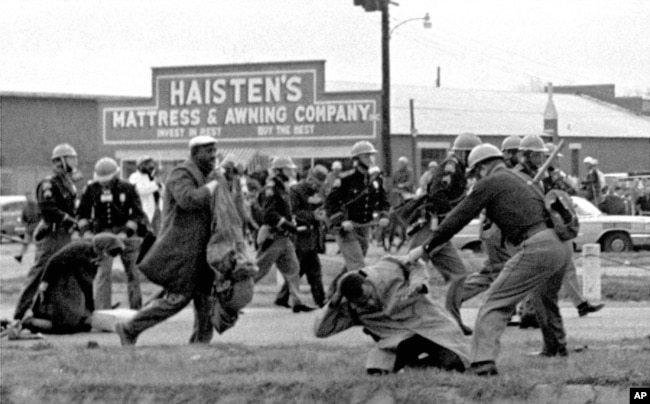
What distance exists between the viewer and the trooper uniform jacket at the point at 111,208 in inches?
619

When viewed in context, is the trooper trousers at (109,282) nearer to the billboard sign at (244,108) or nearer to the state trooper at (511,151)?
the state trooper at (511,151)

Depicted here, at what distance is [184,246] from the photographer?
11477 mm

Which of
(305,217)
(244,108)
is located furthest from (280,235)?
(244,108)

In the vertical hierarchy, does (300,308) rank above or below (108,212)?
below

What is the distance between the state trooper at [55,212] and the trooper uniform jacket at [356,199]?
3.05 m

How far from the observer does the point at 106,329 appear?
46.9 ft

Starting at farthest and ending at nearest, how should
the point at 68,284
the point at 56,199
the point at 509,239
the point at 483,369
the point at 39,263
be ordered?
the point at 56,199 → the point at 39,263 → the point at 68,284 → the point at 509,239 → the point at 483,369

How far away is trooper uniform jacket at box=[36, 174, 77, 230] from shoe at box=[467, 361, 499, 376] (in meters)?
6.64

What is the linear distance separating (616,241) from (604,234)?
27cm

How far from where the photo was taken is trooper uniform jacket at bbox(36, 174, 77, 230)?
14.7 m

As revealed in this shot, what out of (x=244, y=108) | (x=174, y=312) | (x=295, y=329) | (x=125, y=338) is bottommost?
(x=295, y=329)

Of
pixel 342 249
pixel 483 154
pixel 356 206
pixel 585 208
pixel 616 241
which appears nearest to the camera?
pixel 483 154

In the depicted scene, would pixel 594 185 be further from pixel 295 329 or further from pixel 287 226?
pixel 295 329

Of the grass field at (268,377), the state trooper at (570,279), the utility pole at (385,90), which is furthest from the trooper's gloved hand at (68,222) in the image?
the utility pole at (385,90)
